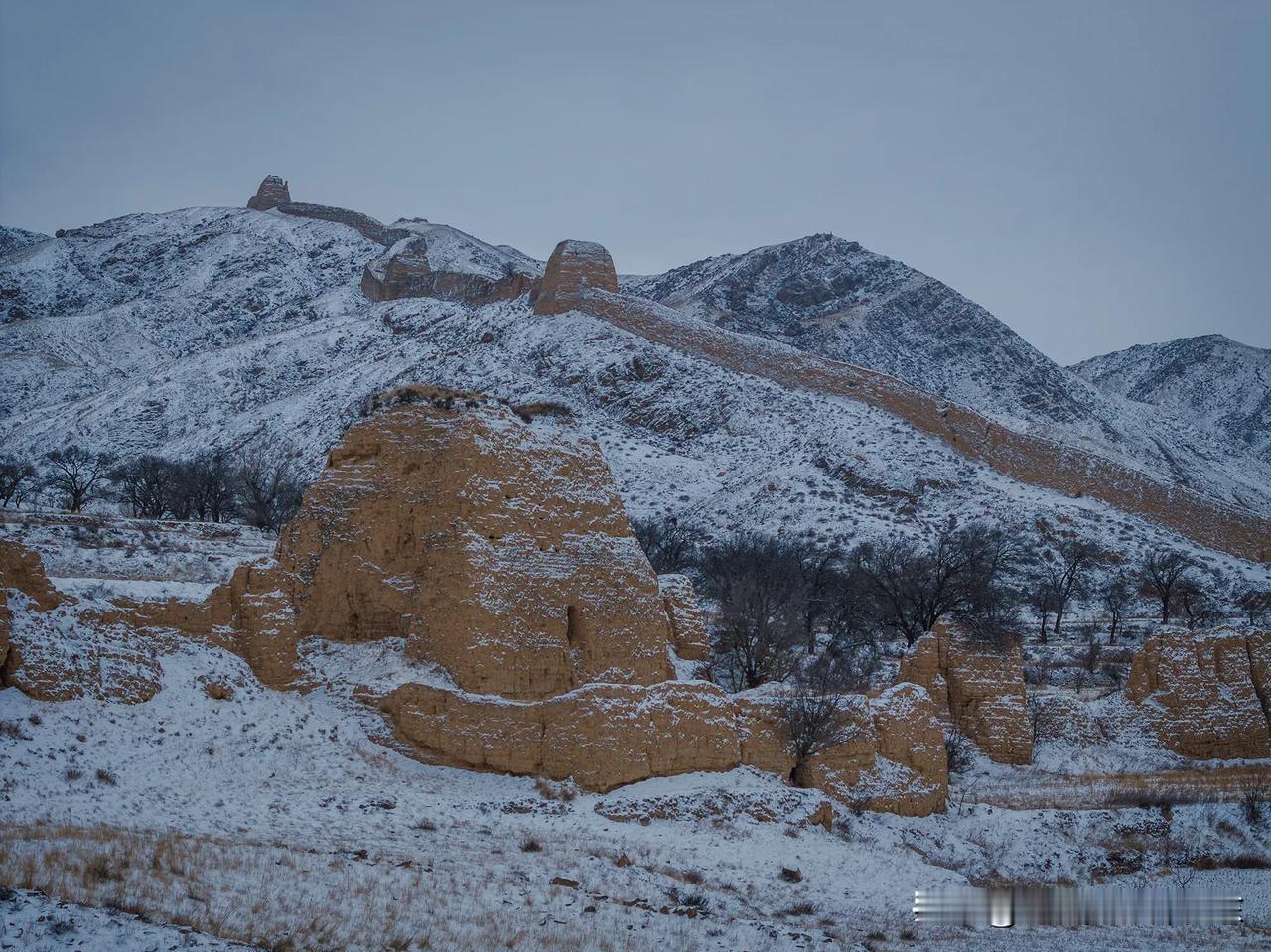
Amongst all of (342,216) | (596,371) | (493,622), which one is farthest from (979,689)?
(342,216)

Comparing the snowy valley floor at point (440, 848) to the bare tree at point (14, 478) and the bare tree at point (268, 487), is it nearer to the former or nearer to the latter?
the bare tree at point (268, 487)

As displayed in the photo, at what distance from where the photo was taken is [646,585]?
2150cm

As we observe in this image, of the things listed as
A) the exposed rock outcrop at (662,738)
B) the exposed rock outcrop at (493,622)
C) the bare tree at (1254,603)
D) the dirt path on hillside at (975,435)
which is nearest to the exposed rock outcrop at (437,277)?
the dirt path on hillside at (975,435)

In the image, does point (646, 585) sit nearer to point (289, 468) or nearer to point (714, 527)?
point (714, 527)

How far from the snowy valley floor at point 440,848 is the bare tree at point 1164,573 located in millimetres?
25756

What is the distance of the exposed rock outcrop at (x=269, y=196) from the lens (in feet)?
459

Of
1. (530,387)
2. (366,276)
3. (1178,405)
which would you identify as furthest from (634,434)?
(1178,405)

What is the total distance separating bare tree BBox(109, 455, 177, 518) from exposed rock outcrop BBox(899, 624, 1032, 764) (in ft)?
113

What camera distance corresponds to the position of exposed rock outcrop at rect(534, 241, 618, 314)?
271 ft

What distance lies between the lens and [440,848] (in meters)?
15.2

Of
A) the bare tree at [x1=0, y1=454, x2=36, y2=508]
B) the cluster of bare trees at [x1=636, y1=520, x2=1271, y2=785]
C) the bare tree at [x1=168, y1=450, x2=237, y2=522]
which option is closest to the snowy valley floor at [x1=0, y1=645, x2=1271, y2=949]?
the cluster of bare trees at [x1=636, y1=520, x2=1271, y2=785]

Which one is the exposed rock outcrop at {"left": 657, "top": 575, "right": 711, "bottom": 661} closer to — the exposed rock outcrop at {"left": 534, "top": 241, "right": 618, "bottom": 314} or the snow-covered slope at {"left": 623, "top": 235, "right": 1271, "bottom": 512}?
the exposed rock outcrop at {"left": 534, "top": 241, "right": 618, "bottom": 314}

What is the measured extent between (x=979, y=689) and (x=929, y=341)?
102405 millimetres

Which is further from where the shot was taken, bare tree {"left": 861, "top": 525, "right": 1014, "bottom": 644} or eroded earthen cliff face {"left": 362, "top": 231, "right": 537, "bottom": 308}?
eroded earthen cliff face {"left": 362, "top": 231, "right": 537, "bottom": 308}
